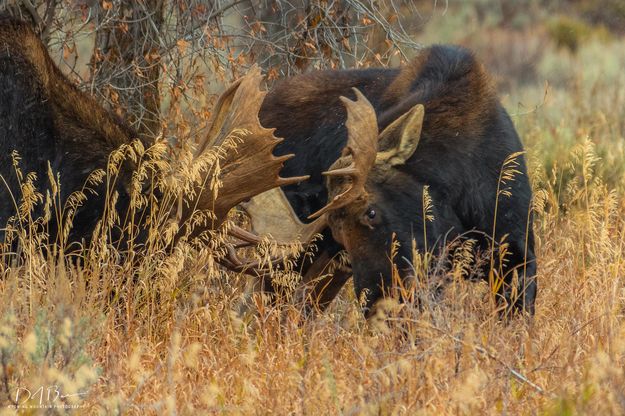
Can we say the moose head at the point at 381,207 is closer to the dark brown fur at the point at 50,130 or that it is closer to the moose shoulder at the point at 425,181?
the moose shoulder at the point at 425,181

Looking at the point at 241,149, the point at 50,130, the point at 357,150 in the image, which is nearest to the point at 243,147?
the point at 241,149

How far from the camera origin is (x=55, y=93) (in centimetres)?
687

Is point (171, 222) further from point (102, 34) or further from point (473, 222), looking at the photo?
point (102, 34)

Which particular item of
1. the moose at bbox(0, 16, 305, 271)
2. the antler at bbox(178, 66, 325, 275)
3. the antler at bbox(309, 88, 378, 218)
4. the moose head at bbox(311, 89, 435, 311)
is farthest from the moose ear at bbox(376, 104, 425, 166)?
the moose at bbox(0, 16, 305, 271)

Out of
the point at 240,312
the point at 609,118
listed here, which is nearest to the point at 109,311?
the point at 240,312

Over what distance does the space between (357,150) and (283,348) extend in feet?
3.74

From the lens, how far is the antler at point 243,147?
6348 millimetres

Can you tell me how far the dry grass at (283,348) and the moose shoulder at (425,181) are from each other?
0.96 feet

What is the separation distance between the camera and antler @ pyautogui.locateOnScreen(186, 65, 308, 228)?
6.35 m

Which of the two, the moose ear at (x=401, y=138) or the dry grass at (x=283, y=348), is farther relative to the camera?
the moose ear at (x=401, y=138)

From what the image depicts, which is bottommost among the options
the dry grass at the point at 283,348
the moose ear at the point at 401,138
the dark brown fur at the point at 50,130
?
the dry grass at the point at 283,348

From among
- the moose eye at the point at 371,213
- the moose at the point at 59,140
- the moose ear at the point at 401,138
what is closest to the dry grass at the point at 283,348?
the moose at the point at 59,140

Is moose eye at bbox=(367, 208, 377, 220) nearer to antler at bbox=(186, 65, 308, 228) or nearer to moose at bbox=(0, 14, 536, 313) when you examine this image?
moose at bbox=(0, 14, 536, 313)

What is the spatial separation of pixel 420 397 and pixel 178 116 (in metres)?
4.59
